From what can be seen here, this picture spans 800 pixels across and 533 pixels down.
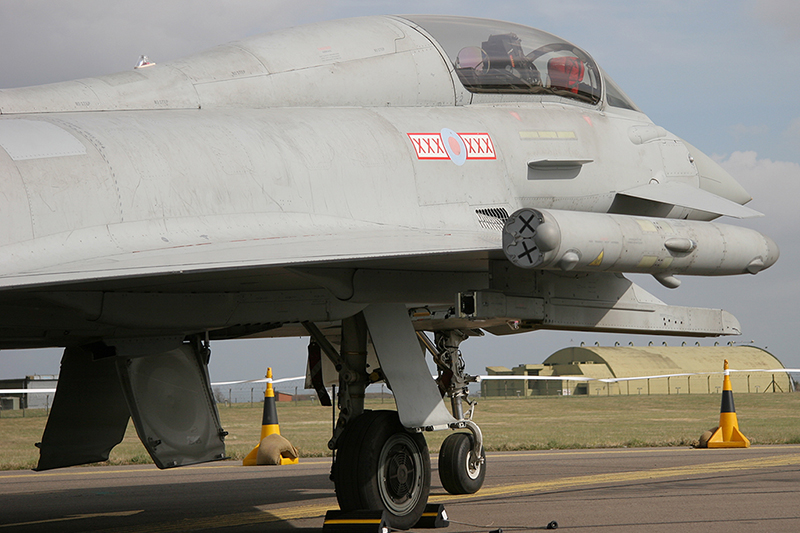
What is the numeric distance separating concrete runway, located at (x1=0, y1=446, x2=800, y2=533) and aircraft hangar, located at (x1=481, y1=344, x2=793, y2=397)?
37.6 m

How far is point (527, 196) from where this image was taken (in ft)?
23.6

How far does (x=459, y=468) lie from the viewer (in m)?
9.00

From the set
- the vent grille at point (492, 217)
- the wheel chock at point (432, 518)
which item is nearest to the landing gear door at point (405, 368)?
the wheel chock at point (432, 518)

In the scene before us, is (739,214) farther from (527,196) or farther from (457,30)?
(457,30)

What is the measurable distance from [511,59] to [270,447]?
25.0ft

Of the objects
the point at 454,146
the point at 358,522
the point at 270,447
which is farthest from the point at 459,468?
the point at 270,447

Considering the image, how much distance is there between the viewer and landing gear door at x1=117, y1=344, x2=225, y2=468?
265 inches

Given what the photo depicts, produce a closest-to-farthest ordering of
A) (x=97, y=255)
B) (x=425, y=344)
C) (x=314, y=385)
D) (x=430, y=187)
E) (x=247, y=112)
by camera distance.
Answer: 1. (x=97, y=255)
2. (x=247, y=112)
3. (x=430, y=187)
4. (x=314, y=385)
5. (x=425, y=344)

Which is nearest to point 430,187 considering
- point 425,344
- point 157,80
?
point 157,80

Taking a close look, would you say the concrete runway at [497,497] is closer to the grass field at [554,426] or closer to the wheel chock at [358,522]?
the wheel chock at [358,522]

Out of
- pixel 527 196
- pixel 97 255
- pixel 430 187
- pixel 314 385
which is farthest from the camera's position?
pixel 314 385

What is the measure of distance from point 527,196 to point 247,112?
2428mm

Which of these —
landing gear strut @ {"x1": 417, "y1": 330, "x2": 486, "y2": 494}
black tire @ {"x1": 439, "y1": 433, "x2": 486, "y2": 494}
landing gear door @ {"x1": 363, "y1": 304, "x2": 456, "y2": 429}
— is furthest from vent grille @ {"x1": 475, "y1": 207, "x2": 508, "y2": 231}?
black tire @ {"x1": 439, "y1": 433, "x2": 486, "y2": 494}

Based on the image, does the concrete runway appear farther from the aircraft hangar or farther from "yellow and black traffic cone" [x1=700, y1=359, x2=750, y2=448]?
the aircraft hangar
